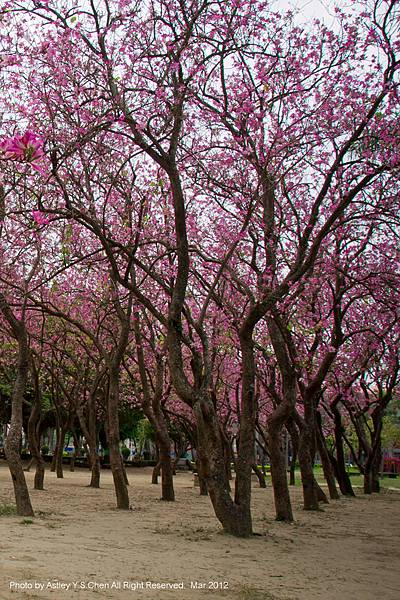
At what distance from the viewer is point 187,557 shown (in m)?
7.53

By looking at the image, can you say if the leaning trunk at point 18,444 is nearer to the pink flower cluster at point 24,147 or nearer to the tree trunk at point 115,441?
the tree trunk at point 115,441

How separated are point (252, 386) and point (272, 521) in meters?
3.34

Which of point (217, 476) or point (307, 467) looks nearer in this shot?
point (217, 476)

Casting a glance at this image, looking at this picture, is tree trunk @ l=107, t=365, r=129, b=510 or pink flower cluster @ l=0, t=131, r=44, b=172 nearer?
pink flower cluster @ l=0, t=131, r=44, b=172

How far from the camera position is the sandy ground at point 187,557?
5.57 metres

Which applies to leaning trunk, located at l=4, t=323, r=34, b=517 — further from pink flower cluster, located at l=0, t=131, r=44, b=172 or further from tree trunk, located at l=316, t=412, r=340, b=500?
tree trunk, located at l=316, t=412, r=340, b=500

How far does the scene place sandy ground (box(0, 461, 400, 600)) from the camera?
557 cm

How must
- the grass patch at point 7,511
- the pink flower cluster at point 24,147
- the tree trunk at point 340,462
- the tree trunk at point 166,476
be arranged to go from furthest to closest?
the tree trunk at point 340,462 → the tree trunk at point 166,476 → the grass patch at point 7,511 → the pink flower cluster at point 24,147

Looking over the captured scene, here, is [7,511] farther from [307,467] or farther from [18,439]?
[307,467]

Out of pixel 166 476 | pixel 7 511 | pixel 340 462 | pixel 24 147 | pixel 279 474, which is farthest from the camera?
pixel 340 462

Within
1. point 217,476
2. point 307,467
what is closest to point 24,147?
point 217,476

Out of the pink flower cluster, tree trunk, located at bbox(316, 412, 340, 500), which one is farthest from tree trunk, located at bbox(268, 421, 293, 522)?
the pink flower cluster

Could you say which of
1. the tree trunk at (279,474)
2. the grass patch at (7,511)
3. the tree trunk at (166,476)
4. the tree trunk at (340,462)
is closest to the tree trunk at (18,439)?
the grass patch at (7,511)

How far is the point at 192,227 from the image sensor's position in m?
13.3
